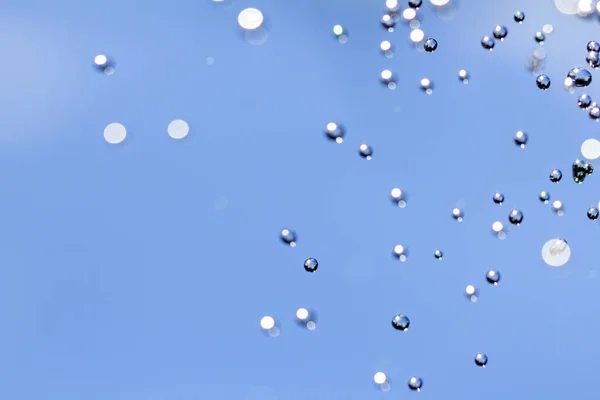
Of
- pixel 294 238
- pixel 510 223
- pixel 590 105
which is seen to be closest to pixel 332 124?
pixel 294 238

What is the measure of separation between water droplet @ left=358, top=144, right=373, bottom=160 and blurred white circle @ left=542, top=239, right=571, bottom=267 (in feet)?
2.52

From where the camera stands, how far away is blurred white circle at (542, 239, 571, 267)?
292 cm

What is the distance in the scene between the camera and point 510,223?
2.95 metres

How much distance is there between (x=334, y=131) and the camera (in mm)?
2828

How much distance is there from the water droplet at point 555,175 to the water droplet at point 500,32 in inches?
21.8

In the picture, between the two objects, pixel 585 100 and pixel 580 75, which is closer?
pixel 580 75

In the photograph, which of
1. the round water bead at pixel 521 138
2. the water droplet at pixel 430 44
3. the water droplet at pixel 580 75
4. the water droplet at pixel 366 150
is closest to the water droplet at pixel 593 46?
the water droplet at pixel 580 75

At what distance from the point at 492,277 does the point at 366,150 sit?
0.70 meters

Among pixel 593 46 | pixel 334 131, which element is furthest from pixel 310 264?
pixel 593 46

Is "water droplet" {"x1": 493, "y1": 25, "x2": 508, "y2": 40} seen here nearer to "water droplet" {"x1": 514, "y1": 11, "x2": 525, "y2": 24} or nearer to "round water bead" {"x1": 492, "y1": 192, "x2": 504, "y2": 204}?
"water droplet" {"x1": 514, "y1": 11, "x2": 525, "y2": 24}

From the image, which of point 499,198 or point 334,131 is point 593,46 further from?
point 334,131

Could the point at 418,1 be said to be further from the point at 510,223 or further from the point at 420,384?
the point at 420,384

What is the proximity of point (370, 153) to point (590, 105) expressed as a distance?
2.76 ft

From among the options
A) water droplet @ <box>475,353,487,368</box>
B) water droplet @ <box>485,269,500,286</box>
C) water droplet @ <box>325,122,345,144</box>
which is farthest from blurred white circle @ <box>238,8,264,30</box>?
water droplet @ <box>475,353,487,368</box>
